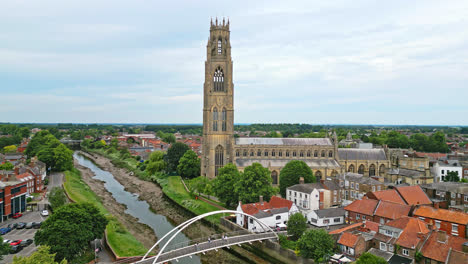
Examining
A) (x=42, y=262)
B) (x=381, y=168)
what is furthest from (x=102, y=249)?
(x=381, y=168)

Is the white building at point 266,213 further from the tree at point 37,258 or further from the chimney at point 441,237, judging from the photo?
the tree at point 37,258

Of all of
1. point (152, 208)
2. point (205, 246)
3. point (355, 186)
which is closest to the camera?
point (205, 246)

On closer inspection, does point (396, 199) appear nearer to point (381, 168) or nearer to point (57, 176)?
point (381, 168)

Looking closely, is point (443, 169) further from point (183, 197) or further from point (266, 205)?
point (183, 197)

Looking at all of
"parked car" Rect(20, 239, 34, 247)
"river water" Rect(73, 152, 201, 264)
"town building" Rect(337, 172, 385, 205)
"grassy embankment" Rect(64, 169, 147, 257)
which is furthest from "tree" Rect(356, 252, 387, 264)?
"parked car" Rect(20, 239, 34, 247)

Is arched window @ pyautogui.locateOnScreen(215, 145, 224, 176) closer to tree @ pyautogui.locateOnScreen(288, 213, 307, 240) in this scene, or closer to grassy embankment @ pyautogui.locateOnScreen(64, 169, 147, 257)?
grassy embankment @ pyautogui.locateOnScreen(64, 169, 147, 257)

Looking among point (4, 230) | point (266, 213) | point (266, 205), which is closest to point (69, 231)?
point (4, 230)
